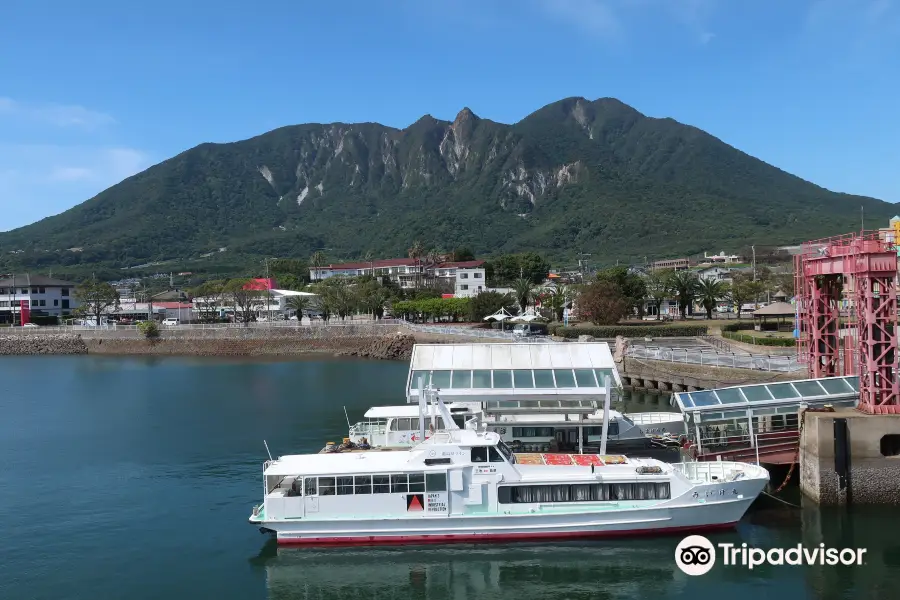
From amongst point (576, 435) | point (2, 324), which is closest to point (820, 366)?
point (576, 435)

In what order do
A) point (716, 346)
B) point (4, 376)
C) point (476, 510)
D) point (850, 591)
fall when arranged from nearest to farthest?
point (850, 591)
point (476, 510)
point (716, 346)
point (4, 376)

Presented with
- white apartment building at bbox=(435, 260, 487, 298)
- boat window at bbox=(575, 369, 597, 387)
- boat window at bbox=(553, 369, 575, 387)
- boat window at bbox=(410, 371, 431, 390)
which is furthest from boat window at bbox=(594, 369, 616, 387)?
white apartment building at bbox=(435, 260, 487, 298)

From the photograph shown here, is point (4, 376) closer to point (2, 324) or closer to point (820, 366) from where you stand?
point (2, 324)

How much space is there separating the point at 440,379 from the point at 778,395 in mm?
14105

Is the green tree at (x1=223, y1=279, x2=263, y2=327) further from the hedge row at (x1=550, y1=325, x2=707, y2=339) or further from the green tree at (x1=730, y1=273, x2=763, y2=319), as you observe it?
the green tree at (x1=730, y1=273, x2=763, y2=319)

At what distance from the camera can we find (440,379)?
108ft

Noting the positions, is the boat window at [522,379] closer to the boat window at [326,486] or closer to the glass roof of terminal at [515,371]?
the glass roof of terminal at [515,371]

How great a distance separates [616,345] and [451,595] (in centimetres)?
4898

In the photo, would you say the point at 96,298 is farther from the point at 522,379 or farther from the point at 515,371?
the point at 522,379

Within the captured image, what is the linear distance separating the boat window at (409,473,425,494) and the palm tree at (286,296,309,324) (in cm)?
9862

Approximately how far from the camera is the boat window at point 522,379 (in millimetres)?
32188

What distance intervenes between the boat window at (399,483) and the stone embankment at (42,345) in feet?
325

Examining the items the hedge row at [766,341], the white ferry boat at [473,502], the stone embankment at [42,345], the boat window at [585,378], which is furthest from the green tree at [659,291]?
the stone embankment at [42,345]

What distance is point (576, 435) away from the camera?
32.8 metres
